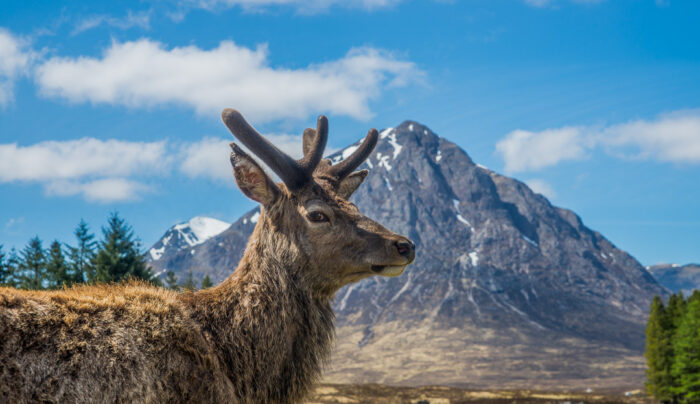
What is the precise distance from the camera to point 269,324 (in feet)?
20.8

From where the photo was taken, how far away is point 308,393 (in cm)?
652

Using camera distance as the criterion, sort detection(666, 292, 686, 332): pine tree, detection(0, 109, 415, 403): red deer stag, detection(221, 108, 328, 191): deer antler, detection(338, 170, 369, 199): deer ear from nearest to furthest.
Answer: detection(0, 109, 415, 403): red deer stag, detection(221, 108, 328, 191): deer antler, detection(338, 170, 369, 199): deer ear, detection(666, 292, 686, 332): pine tree

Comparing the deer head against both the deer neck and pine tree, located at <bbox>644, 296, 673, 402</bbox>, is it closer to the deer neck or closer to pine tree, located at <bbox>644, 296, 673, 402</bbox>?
the deer neck

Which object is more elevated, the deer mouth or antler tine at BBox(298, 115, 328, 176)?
antler tine at BBox(298, 115, 328, 176)

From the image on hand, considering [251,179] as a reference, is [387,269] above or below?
below

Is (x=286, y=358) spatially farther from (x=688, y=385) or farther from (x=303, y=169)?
(x=688, y=385)

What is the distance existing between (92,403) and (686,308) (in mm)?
76791

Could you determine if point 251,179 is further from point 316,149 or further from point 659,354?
point 659,354

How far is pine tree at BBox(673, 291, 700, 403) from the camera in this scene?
2347 inches

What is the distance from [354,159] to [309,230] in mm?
1568

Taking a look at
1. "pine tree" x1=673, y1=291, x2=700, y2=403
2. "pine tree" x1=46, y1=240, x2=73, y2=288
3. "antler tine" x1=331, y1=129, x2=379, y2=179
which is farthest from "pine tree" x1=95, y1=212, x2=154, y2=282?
"pine tree" x1=673, y1=291, x2=700, y2=403

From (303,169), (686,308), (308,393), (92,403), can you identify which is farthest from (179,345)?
(686,308)

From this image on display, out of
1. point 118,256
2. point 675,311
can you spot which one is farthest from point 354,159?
point 675,311

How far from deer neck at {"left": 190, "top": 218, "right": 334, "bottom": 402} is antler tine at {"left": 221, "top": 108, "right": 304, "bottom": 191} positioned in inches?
27.3
